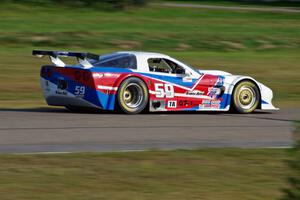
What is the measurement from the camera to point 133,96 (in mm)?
15469

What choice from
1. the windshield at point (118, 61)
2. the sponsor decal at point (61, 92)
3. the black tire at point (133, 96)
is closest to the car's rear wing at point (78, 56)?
the windshield at point (118, 61)

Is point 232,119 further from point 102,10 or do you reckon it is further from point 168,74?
point 102,10

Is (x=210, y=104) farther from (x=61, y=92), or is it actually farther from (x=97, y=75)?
(x=61, y=92)

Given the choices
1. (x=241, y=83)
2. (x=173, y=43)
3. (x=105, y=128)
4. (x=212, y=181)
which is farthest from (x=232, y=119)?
(x=173, y=43)

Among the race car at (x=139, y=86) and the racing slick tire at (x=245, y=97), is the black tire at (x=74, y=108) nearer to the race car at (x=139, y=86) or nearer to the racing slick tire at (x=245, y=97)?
the race car at (x=139, y=86)

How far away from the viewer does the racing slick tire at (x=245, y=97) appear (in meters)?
16.5

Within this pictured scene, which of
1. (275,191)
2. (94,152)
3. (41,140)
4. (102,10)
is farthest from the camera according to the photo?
(102,10)

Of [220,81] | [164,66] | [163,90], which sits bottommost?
[163,90]

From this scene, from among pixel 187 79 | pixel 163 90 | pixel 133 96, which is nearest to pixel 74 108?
pixel 133 96

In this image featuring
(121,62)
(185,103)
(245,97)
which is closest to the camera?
(121,62)

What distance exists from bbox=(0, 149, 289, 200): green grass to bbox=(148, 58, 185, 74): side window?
494 centimetres

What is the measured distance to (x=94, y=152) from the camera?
35.6 feet

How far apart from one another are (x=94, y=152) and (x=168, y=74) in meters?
5.27

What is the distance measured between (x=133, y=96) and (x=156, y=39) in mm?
16296
